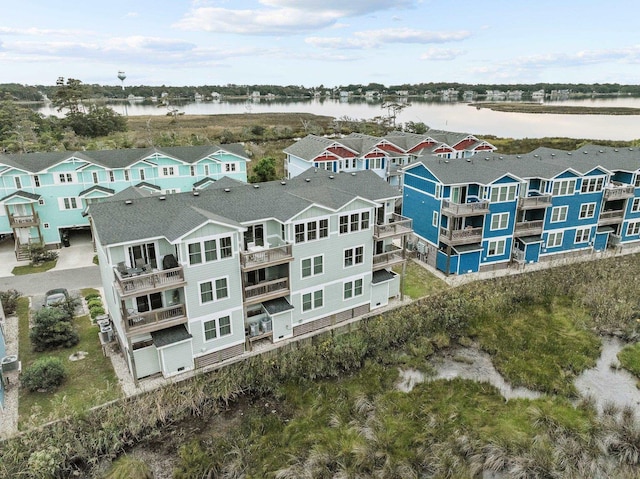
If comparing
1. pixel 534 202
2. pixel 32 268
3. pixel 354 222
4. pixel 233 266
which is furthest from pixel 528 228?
pixel 32 268

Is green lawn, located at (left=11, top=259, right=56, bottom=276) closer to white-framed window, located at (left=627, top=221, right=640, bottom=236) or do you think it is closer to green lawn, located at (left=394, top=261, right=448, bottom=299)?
green lawn, located at (left=394, top=261, right=448, bottom=299)

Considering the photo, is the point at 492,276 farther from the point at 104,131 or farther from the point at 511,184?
the point at 104,131

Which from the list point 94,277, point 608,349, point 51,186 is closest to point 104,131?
point 51,186

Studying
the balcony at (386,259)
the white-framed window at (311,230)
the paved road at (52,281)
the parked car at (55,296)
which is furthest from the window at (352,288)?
the paved road at (52,281)

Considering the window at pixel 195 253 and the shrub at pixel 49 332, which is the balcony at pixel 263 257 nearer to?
the window at pixel 195 253

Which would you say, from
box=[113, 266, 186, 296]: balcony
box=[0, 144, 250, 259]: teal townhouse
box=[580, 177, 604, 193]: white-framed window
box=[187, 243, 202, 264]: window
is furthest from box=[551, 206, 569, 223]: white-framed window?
box=[0, 144, 250, 259]: teal townhouse

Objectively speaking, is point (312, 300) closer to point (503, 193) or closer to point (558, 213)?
point (503, 193)
